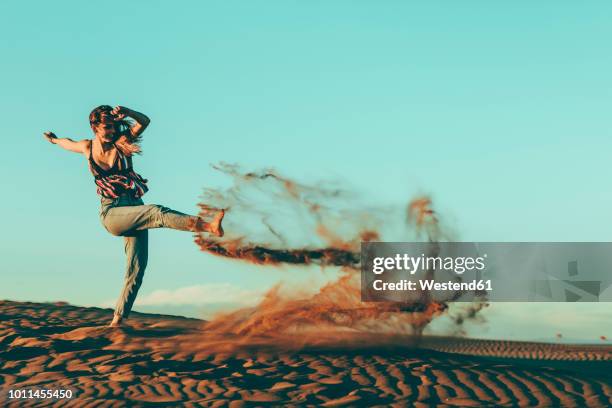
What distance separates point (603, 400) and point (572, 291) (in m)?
5.20

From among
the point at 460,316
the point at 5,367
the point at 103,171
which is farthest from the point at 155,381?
the point at 460,316

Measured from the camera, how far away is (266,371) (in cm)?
1119

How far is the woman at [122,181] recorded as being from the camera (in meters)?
12.7

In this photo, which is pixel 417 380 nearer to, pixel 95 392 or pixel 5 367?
pixel 95 392

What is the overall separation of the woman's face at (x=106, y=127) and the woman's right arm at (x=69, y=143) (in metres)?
0.34

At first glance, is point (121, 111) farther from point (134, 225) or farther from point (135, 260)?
point (135, 260)

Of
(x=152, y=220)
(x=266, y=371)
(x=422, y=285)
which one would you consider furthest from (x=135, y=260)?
(x=422, y=285)

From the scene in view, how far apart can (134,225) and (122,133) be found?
134cm

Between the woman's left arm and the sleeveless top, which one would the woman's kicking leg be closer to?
the sleeveless top

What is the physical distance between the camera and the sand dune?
33.3 ft

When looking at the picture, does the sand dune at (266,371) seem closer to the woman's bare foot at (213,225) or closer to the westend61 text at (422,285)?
the westend61 text at (422,285)

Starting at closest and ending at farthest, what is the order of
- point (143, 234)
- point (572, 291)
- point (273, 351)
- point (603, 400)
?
point (603, 400) → point (273, 351) → point (143, 234) → point (572, 291)

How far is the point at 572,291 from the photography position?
1515 centimetres

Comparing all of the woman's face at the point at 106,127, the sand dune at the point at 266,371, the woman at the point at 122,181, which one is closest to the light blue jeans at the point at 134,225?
the woman at the point at 122,181
